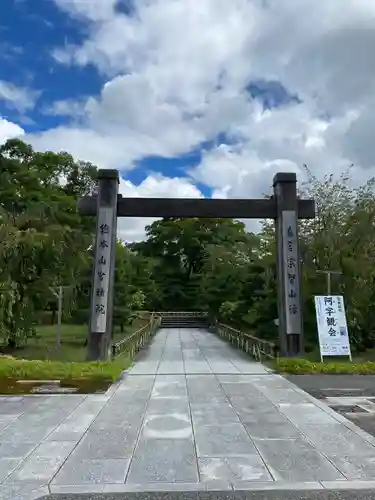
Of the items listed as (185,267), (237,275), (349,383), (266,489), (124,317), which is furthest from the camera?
(185,267)

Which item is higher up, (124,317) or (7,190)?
(7,190)

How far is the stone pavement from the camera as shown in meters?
3.85

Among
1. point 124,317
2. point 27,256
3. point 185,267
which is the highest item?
point 185,267

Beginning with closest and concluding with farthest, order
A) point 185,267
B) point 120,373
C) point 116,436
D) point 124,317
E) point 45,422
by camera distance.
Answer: point 116,436 < point 45,422 < point 120,373 < point 124,317 < point 185,267

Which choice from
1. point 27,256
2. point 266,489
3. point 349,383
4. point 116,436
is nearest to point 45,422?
point 116,436

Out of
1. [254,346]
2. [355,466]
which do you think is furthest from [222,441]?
[254,346]

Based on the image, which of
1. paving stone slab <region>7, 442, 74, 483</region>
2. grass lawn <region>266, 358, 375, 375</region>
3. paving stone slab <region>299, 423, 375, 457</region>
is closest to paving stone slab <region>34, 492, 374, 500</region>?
paving stone slab <region>7, 442, 74, 483</region>

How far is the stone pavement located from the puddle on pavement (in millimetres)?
366

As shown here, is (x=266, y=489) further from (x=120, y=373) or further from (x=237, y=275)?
(x=237, y=275)

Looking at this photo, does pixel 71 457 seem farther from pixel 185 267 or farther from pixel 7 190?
pixel 185 267

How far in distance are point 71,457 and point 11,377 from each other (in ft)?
16.5

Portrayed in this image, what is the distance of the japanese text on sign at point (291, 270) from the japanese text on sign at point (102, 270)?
4.49m

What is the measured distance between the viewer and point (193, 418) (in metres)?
6.18

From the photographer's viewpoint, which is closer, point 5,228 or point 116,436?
point 116,436
